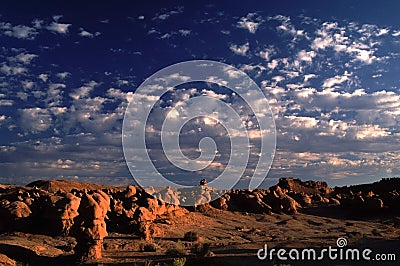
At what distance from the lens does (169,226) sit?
3534 centimetres

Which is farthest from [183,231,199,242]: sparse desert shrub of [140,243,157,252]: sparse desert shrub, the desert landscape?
[140,243,157,252]: sparse desert shrub

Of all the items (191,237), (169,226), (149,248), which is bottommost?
(149,248)

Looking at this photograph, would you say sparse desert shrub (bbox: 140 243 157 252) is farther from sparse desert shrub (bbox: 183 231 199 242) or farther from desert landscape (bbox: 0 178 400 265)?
sparse desert shrub (bbox: 183 231 199 242)

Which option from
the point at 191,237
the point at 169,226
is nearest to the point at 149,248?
the point at 191,237

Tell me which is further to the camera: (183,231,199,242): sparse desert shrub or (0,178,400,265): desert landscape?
(183,231,199,242): sparse desert shrub

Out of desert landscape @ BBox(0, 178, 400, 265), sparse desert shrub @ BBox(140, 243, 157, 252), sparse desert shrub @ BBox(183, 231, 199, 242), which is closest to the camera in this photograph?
desert landscape @ BBox(0, 178, 400, 265)

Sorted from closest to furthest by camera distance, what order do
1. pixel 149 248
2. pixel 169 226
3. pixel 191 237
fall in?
pixel 149 248 < pixel 191 237 < pixel 169 226

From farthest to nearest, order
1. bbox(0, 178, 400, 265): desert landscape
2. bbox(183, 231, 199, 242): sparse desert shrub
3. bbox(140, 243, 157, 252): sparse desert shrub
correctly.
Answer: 1. bbox(183, 231, 199, 242): sparse desert shrub
2. bbox(140, 243, 157, 252): sparse desert shrub
3. bbox(0, 178, 400, 265): desert landscape

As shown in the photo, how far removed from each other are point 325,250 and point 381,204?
34.9m

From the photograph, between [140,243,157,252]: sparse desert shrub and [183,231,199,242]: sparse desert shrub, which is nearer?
[140,243,157,252]: sparse desert shrub

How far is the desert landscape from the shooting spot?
21.4 meters

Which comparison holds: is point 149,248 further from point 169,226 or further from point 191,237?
point 169,226

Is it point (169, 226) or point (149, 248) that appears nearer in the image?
point (149, 248)

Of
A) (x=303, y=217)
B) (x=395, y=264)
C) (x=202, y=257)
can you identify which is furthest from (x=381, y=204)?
(x=202, y=257)
